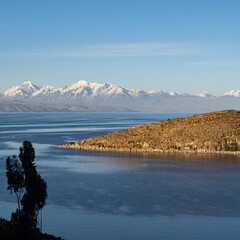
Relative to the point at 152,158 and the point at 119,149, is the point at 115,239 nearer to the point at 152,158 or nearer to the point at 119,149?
the point at 152,158

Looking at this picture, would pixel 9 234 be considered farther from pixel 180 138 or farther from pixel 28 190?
pixel 180 138

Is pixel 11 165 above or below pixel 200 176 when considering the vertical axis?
above

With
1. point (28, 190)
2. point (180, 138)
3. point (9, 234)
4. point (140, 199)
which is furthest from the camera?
point (180, 138)

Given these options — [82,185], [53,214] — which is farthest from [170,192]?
[53,214]

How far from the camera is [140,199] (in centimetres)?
6406

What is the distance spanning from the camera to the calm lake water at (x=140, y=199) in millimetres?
48781

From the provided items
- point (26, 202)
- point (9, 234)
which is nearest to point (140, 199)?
point (26, 202)

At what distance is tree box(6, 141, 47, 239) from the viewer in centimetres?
4073

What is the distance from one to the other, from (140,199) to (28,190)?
74.4ft

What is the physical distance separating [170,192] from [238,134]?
70344 mm

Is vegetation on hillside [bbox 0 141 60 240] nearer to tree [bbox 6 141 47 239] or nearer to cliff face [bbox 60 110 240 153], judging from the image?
tree [bbox 6 141 47 239]

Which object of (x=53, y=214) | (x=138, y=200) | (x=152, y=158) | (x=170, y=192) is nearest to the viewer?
(x=53, y=214)

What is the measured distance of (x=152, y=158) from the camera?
377 feet

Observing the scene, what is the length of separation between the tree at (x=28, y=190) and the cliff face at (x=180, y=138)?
87.9 m
